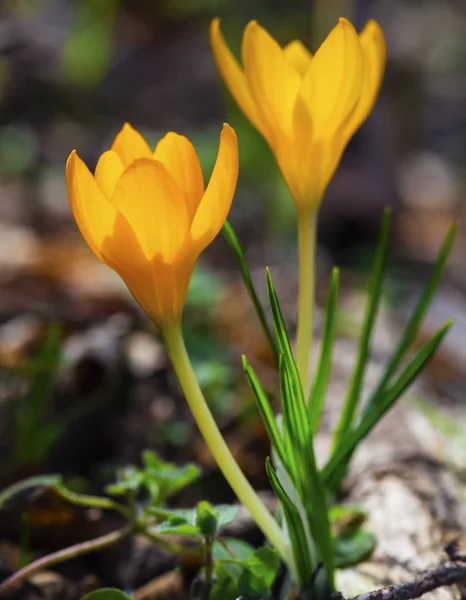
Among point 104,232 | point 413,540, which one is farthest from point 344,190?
point 104,232

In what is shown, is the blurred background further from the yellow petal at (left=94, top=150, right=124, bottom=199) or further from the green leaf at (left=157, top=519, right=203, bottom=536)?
the yellow petal at (left=94, top=150, right=124, bottom=199)

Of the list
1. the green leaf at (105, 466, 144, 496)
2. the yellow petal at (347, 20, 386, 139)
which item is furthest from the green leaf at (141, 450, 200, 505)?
the yellow petal at (347, 20, 386, 139)

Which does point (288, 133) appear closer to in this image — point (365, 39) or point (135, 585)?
point (365, 39)

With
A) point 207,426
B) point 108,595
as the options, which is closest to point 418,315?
point 207,426

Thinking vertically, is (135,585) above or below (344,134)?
below

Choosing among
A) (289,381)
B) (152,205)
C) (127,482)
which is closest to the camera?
(152,205)

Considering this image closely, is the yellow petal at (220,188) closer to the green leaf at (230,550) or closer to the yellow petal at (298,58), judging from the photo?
the yellow petal at (298,58)

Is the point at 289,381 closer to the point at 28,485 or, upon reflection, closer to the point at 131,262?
the point at 131,262
